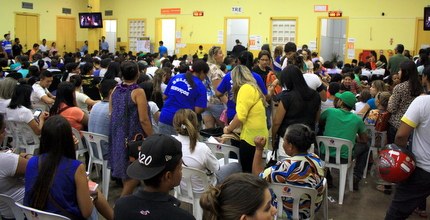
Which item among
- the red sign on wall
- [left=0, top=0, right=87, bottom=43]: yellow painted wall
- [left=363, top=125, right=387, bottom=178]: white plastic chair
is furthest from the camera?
the red sign on wall

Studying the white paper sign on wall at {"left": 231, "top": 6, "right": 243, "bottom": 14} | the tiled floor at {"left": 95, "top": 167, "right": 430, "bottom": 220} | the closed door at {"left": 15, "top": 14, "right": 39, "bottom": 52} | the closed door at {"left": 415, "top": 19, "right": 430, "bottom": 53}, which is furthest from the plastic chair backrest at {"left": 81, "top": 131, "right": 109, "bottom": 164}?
the closed door at {"left": 15, "top": 14, "right": 39, "bottom": 52}

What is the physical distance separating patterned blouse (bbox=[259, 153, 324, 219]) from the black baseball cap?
123 centimetres

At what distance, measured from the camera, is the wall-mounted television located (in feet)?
50.8

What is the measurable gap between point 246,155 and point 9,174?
197 cm

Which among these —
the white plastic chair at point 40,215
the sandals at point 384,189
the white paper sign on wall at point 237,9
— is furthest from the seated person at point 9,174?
the white paper sign on wall at point 237,9

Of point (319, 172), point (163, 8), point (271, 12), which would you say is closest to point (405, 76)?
point (319, 172)

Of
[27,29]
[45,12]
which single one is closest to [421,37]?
[45,12]

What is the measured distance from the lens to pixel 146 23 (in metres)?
18.5

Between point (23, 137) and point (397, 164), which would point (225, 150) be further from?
point (23, 137)

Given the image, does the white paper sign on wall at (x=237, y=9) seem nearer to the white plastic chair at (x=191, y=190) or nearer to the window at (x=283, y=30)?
the window at (x=283, y=30)

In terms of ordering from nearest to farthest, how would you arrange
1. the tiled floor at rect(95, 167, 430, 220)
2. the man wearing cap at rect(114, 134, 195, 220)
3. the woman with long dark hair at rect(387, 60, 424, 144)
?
1. the man wearing cap at rect(114, 134, 195, 220)
2. the woman with long dark hair at rect(387, 60, 424, 144)
3. the tiled floor at rect(95, 167, 430, 220)

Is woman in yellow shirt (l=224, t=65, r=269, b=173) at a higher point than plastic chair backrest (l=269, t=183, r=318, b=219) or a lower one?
higher

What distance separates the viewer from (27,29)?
17750mm

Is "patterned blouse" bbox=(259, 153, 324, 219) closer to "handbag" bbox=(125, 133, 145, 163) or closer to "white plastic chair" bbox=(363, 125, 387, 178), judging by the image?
"handbag" bbox=(125, 133, 145, 163)
